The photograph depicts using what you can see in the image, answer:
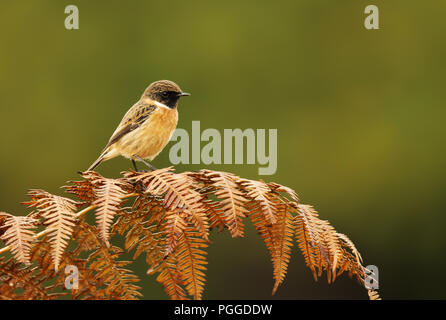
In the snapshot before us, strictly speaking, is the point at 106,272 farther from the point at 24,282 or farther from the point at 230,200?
the point at 230,200

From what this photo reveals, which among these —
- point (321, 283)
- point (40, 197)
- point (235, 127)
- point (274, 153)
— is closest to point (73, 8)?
point (235, 127)

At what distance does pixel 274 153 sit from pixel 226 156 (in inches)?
32.0

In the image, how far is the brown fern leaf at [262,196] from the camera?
170 cm

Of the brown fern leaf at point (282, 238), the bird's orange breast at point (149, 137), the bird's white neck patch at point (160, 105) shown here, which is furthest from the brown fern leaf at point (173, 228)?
the bird's white neck patch at point (160, 105)

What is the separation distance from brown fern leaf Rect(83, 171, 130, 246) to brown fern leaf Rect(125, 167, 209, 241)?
9cm

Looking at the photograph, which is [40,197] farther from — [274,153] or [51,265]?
[274,153]

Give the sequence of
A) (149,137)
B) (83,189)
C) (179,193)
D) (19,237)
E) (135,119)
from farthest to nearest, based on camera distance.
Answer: (135,119), (149,137), (83,189), (179,193), (19,237)

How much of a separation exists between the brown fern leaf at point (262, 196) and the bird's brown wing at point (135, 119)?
2.20 metres

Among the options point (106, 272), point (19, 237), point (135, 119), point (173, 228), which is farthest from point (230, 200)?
point (135, 119)

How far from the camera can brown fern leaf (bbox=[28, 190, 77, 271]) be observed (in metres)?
1.56

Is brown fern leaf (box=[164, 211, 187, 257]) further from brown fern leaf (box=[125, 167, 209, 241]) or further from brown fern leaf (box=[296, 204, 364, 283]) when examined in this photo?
brown fern leaf (box=[296, 204, 364, 283])

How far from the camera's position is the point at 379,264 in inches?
240

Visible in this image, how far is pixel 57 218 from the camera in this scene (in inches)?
64.1

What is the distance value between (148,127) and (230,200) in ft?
7.36
